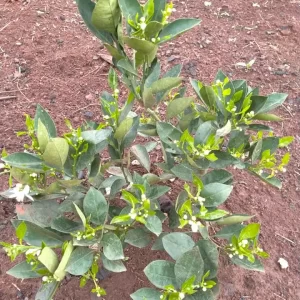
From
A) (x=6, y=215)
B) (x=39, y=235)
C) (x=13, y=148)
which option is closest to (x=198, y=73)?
(x=13, y=148)

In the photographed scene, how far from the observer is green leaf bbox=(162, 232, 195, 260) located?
1173 millimetres

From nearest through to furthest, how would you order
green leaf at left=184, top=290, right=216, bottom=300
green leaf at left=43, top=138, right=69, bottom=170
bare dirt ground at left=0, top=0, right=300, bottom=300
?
green leaf at left=43, top=138, right=69, bottom=170 → green leaf at left=184, top=290, right=216, bottom=300 → bare dirt ground at left=0, top=0, right=300, bottom=300

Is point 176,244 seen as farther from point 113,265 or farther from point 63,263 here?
point 63,263

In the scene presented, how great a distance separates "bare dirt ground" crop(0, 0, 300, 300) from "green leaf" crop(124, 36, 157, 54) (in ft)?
2.59

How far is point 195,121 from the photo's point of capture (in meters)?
1.35

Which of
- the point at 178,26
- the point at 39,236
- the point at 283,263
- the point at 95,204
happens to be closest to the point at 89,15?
the point at 178,26

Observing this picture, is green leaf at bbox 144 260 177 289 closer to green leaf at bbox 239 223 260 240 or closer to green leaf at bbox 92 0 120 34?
green leaf at bbox 239 223 260 240

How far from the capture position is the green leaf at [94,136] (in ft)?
3.74

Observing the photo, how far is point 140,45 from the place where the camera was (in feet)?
3.47

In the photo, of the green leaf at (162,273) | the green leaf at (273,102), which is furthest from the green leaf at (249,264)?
the green leaf at (273,102)

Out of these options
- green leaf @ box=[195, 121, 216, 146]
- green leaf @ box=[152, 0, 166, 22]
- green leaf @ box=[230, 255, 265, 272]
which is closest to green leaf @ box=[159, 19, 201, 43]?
green leaf @ box=[152, 0, 166, 22]

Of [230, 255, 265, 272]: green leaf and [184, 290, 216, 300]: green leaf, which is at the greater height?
[184, 290, 216, 300]: green leaf

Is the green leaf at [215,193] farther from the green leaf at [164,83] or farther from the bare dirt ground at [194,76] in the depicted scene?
the bare dirt ground at [194,76]

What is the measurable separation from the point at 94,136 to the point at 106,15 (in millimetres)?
298
